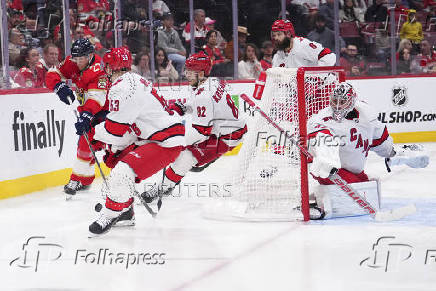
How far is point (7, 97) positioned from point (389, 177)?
2.94m

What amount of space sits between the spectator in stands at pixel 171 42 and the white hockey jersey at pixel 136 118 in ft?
13.6

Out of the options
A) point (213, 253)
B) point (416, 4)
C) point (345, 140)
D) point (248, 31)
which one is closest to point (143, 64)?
point (248, 31)

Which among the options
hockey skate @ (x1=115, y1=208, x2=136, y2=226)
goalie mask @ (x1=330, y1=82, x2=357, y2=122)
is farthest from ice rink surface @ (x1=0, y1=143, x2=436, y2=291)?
goalie mask @ (x1=330, y1=82, x2=357, y2=122)

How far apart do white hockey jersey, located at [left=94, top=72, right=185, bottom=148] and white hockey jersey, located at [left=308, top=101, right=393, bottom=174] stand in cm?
73

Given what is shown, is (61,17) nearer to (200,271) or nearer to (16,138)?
(16,138)

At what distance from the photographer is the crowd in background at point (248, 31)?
7270mm

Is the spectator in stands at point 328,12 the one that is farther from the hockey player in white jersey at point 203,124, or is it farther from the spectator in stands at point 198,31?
the hockey player in white jersey at point 203,124

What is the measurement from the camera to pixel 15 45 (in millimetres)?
5852

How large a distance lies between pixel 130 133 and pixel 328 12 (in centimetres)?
532

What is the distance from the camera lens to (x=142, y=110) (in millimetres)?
3730

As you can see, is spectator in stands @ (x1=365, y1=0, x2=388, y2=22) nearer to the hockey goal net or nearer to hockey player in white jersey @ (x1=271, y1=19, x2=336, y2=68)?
hockey player in white jersey @ (x1=271, y1=19, x2=336, y2=68)

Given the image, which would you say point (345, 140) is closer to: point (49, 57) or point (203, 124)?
point (203, 124)

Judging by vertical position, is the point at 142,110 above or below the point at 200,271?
above

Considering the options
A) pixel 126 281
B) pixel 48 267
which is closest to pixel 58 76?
pixel 48 267
